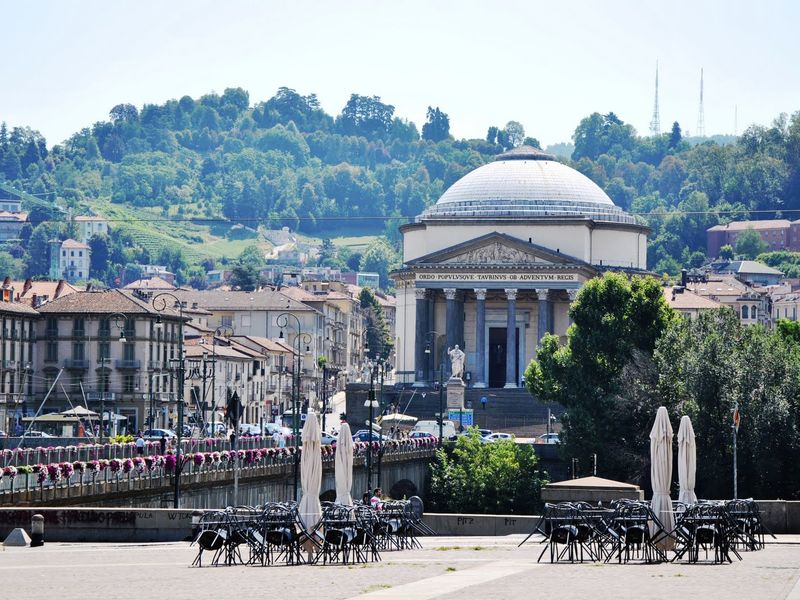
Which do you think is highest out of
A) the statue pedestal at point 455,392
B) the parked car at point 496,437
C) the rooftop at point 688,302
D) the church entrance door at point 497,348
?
the rooftop at point 688,302

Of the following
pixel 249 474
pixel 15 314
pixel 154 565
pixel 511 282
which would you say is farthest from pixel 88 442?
pixel 511 282

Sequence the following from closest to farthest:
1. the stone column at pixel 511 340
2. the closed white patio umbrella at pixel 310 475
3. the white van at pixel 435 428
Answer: the closed white patio umbrella at pixel 310 475
the white van at pixel 435 428
the stone column at pixel 511 340

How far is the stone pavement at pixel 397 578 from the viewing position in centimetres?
3509

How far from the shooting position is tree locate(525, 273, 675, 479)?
101250mm

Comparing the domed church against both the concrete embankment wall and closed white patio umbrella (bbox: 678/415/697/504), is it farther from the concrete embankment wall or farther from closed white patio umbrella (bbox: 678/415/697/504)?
the concrete embankment wall

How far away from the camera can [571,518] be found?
149 feet

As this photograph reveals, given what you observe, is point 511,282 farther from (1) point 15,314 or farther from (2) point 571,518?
(2) point 571,518

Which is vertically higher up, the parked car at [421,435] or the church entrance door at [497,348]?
the church entrance door at [497,348]

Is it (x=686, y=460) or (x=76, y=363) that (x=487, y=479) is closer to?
(x=76, y=363)

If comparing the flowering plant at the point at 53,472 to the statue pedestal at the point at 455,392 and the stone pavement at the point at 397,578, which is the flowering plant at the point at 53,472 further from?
the statue pedestal at the point at 455,392

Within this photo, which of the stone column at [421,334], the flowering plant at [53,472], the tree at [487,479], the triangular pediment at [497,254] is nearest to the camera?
the flowering plant at [53,472]

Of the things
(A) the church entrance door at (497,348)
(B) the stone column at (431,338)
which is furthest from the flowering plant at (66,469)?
(A) the church entrance door at (497,348)

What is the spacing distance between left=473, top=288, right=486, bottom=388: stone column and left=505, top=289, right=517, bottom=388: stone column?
1565 mm

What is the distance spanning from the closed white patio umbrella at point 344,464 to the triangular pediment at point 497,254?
299ft
